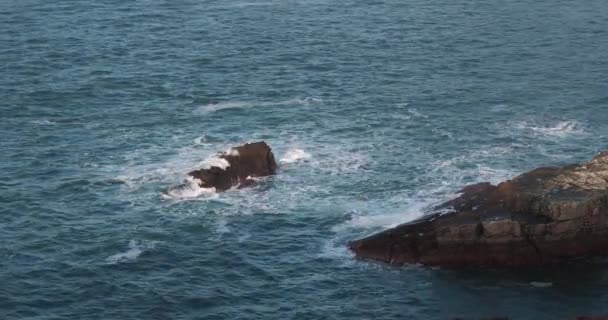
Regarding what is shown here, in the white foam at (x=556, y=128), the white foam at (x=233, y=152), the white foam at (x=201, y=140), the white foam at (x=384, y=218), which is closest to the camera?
→ the white foam at (x=384, y=218)

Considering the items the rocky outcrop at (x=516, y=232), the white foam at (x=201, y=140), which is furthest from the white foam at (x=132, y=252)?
the white foam at (x=201, y=140)

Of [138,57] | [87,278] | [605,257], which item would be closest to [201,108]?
[138,57]

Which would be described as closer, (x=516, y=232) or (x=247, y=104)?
(x=516, y=232)

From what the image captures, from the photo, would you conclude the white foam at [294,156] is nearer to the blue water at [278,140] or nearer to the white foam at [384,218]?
the blue water at [278,140]

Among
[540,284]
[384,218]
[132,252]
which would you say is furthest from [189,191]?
[540,284]

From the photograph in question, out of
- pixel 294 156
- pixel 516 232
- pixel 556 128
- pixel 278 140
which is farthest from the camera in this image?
pixel 556 128

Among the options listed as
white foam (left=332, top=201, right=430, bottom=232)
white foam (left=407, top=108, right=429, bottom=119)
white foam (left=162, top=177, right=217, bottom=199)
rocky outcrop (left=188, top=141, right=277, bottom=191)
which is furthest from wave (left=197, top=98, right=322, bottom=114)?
white foam (left=332, top=201, right=430, bottom=232)

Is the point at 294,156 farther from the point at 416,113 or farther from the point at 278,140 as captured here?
the point at 416,113
